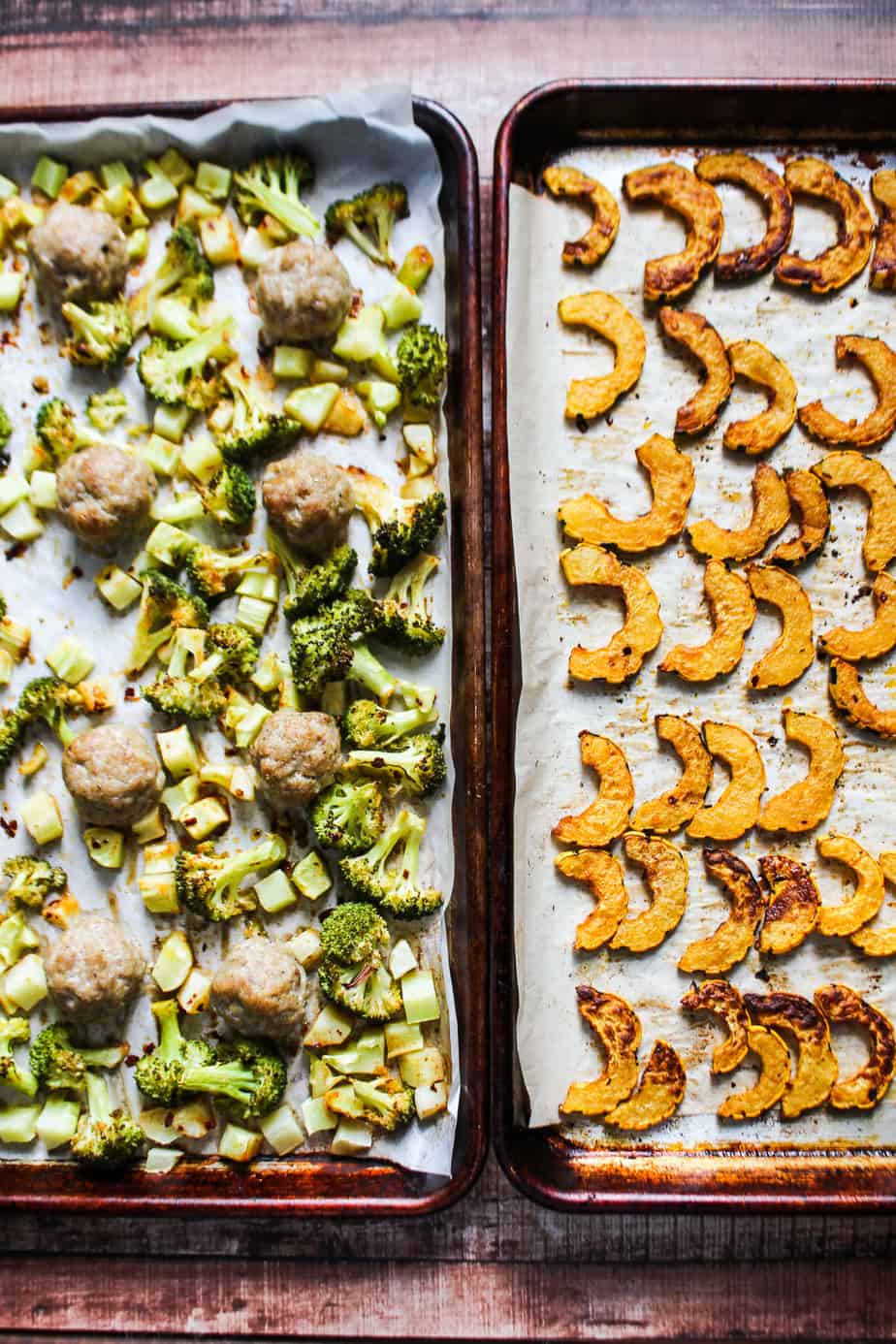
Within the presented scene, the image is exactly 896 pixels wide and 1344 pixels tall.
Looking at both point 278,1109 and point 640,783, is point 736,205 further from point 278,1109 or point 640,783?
point 278,1109

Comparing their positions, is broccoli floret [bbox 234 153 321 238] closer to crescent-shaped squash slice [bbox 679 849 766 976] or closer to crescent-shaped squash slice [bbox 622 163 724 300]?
crescent-shaped squash slice [bbox 622 163 724 300]

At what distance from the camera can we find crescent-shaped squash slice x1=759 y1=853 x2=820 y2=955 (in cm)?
369

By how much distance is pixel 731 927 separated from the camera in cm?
369

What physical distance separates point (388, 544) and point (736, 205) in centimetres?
160

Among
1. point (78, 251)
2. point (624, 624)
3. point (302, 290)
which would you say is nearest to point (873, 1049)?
point (624, 624)

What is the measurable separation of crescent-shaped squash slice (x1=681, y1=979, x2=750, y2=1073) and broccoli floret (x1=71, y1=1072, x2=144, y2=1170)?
5.73 feet

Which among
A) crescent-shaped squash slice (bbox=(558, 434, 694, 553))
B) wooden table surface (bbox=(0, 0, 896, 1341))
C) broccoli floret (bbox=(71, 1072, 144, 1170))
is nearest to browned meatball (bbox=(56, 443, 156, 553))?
crescent-shaped squash slice (bbox=(558, 434, 694, 553))

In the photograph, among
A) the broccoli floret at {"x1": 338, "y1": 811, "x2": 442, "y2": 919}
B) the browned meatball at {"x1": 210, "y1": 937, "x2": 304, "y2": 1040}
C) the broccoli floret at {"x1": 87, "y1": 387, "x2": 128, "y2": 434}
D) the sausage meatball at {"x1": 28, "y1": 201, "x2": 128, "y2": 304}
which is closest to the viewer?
the browned meatball at {"x1": 210, "y1": 937, "x2": 304, "y2": 1040}

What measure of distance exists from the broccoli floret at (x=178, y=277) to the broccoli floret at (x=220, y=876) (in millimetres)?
1718

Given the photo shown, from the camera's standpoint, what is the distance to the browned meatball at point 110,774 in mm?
3631

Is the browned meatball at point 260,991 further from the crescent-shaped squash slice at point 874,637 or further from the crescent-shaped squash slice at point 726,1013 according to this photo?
the crescent-shaped squash slice at point 874,637

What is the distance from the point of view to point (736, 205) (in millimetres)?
3896

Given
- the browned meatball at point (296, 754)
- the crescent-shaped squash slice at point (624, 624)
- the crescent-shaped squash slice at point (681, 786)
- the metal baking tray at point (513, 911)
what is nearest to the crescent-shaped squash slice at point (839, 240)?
the metal baking tray at point (513, 911)

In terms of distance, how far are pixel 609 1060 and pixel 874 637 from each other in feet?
5.05
